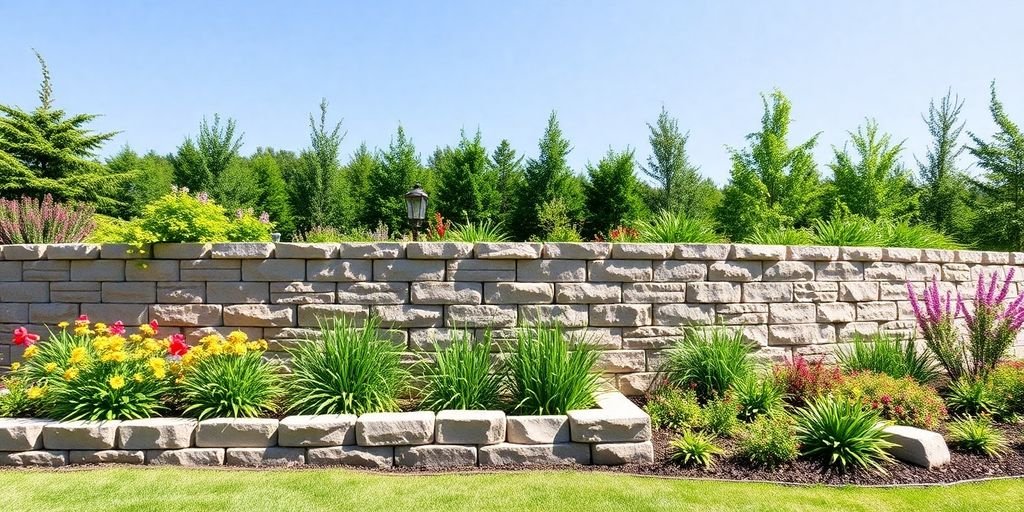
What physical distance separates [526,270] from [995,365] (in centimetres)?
463

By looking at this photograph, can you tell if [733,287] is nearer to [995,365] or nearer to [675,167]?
[995,365]

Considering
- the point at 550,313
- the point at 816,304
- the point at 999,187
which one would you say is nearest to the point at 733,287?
the point at 816,304

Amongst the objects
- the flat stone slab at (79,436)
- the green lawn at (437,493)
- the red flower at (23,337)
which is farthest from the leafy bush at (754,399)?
the red flower at (23,337)

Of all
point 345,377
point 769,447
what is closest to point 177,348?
point 345,377

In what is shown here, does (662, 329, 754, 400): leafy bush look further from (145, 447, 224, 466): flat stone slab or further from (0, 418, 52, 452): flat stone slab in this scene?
(0, 418, 52, 452): flat stone slab

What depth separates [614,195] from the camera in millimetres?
16078

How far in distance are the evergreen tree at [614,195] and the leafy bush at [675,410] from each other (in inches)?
446

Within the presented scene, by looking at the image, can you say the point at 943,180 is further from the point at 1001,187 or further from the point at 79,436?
the point at 79,436

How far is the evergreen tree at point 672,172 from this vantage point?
18.7 m

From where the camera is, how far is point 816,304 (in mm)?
5676

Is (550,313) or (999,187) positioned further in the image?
(999,187)

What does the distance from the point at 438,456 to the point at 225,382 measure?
170 centimetres

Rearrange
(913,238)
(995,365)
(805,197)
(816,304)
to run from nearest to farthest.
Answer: (995,365), (816,304), (913,238), (805,197)

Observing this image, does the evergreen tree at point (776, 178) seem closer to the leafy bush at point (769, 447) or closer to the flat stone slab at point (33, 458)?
the leafy bush at point (769, 447)
